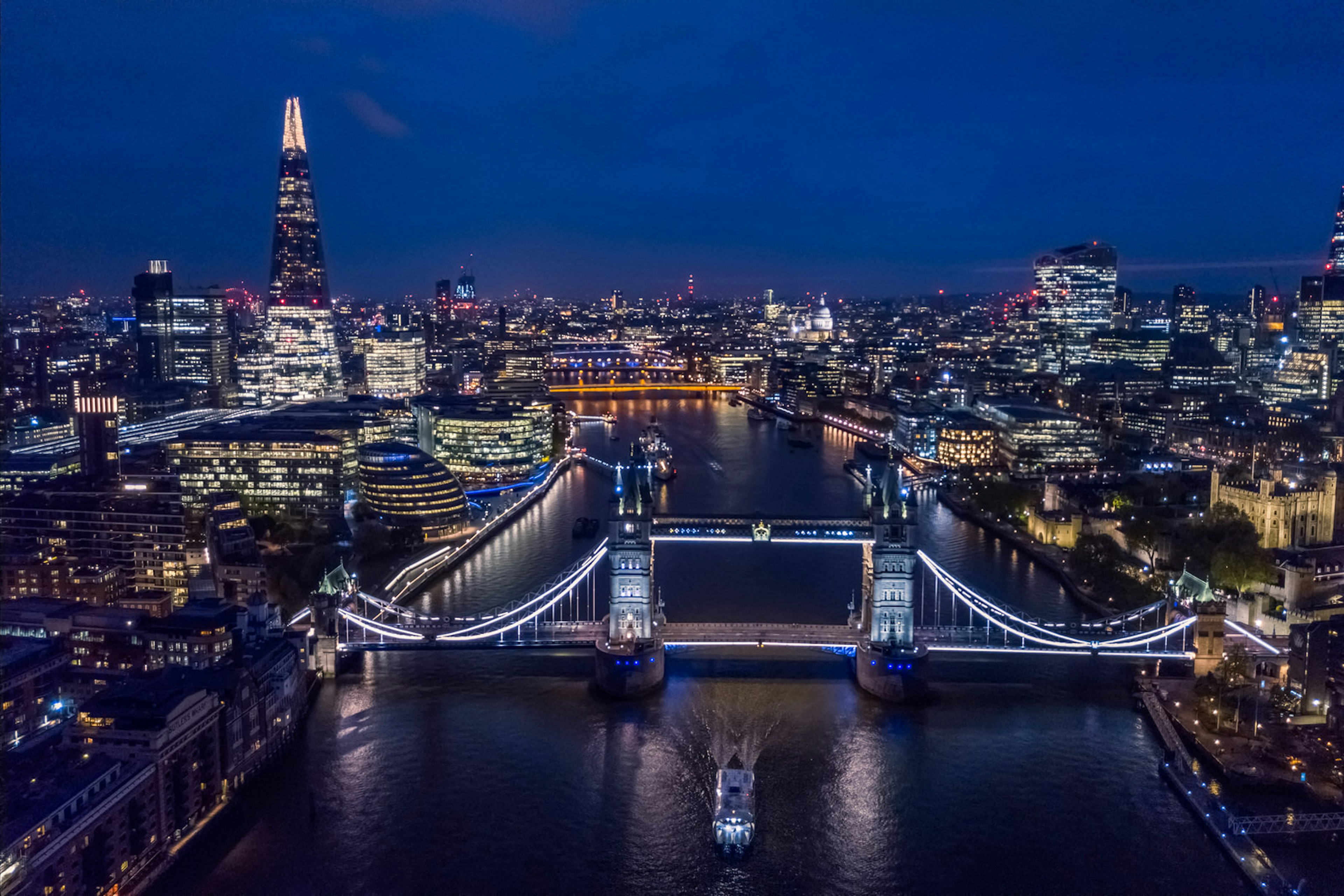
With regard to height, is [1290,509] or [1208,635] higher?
[1290,509]

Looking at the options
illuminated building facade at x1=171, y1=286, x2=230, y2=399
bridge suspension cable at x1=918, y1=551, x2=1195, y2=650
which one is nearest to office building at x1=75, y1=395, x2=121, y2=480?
bridge suspension cable at x1=918, y1=551, x2=1195, y2=650

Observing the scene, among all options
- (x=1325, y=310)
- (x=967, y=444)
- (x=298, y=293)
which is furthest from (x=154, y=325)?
(x=1325, y=310)

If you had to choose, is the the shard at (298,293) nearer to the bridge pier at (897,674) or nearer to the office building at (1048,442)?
the office building at (1048,442)

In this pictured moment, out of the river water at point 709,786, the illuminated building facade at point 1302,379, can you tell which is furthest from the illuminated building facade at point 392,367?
the river water at point 709,786

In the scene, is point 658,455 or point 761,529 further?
point 658,455

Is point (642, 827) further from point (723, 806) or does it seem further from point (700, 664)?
point (700, 664)

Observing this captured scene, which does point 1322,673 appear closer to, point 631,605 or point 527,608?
point 631,605

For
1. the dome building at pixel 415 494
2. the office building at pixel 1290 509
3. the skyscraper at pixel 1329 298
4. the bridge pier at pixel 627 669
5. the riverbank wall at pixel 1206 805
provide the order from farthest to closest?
the skyscraper at pixel 1329 298
the dome building at pixel 415 494
the office building at pixel 1290 509
the bridge pier at pixel 627 669
the riverbank wall at pixel 1206 805
